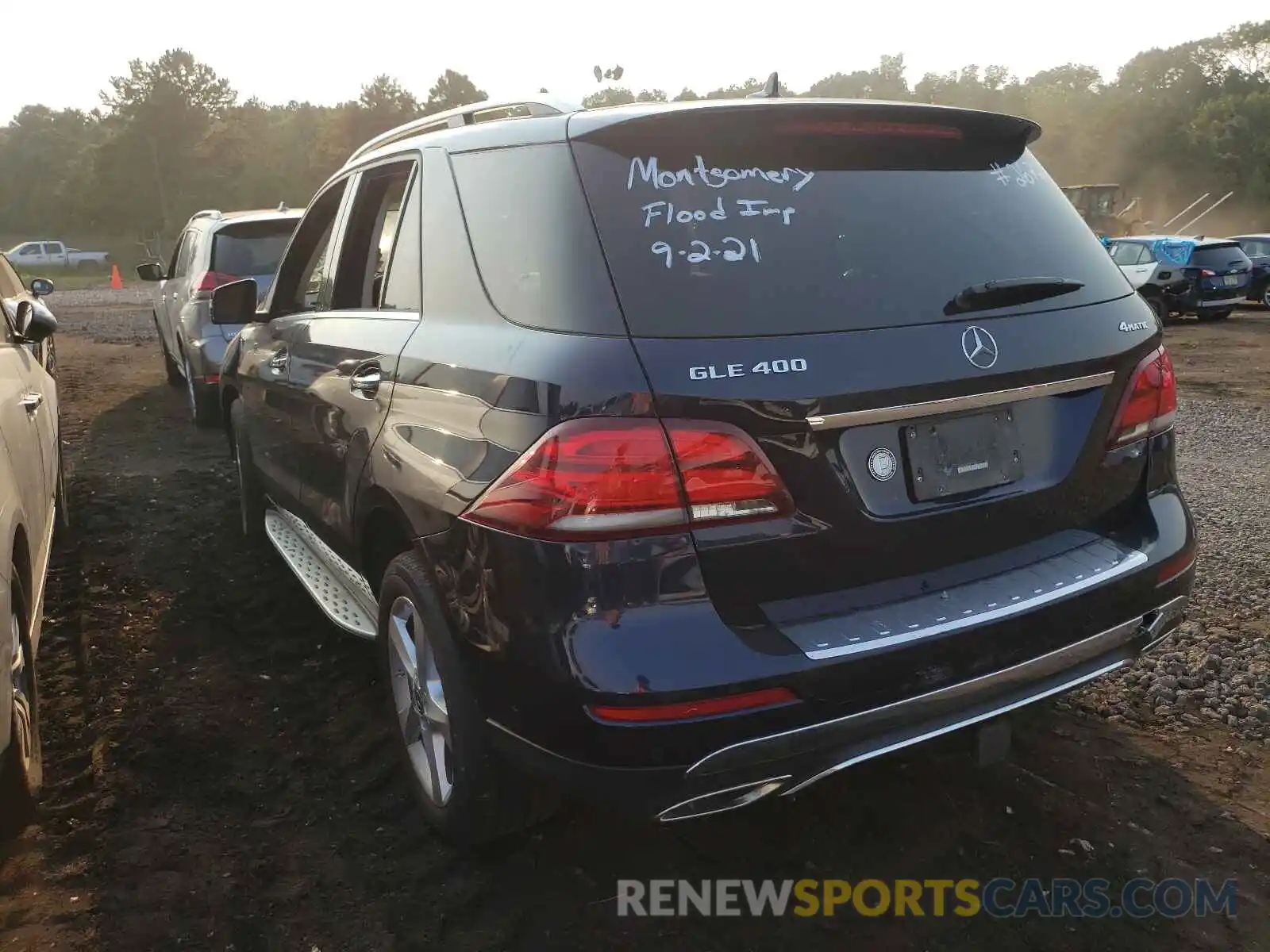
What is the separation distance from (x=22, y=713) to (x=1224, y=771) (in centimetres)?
346

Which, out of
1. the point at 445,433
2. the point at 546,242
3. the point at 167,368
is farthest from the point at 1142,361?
the point at 167,368

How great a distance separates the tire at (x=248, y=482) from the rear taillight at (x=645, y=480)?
10.3 feet

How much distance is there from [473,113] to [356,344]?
789mm

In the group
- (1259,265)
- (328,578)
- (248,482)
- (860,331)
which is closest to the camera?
(860,331)

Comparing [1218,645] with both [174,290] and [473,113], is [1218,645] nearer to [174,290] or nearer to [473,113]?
[473,113]

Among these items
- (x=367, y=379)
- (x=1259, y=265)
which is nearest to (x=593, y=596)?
(x=367, y=379)

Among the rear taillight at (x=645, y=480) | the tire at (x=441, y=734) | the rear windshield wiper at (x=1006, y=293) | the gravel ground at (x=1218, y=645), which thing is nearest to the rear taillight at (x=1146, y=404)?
the rear windshield wiper at (x=1006, y=293)

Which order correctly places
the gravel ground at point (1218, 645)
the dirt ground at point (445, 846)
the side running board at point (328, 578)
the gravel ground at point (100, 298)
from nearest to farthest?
the dirt ground at point (445, 846) → the side running board at point (328, 578) → the gravel ground at point (1218, 645) → the gravel ground at point (100, 298)

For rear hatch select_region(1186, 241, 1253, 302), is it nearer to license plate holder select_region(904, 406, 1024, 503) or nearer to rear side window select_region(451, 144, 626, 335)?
license plate holder select_region(904, 406, 1024, 503)

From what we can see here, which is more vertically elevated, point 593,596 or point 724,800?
point 593,596

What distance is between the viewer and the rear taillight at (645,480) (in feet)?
6.32

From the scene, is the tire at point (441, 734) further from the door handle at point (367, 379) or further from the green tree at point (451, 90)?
the green tree at point (451, 90)

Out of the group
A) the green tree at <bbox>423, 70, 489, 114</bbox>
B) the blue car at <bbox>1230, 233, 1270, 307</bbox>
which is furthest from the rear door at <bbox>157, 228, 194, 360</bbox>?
the green tree at <bbox>423, 70, 489, 114</bbox>

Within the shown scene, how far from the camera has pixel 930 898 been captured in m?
2.46
